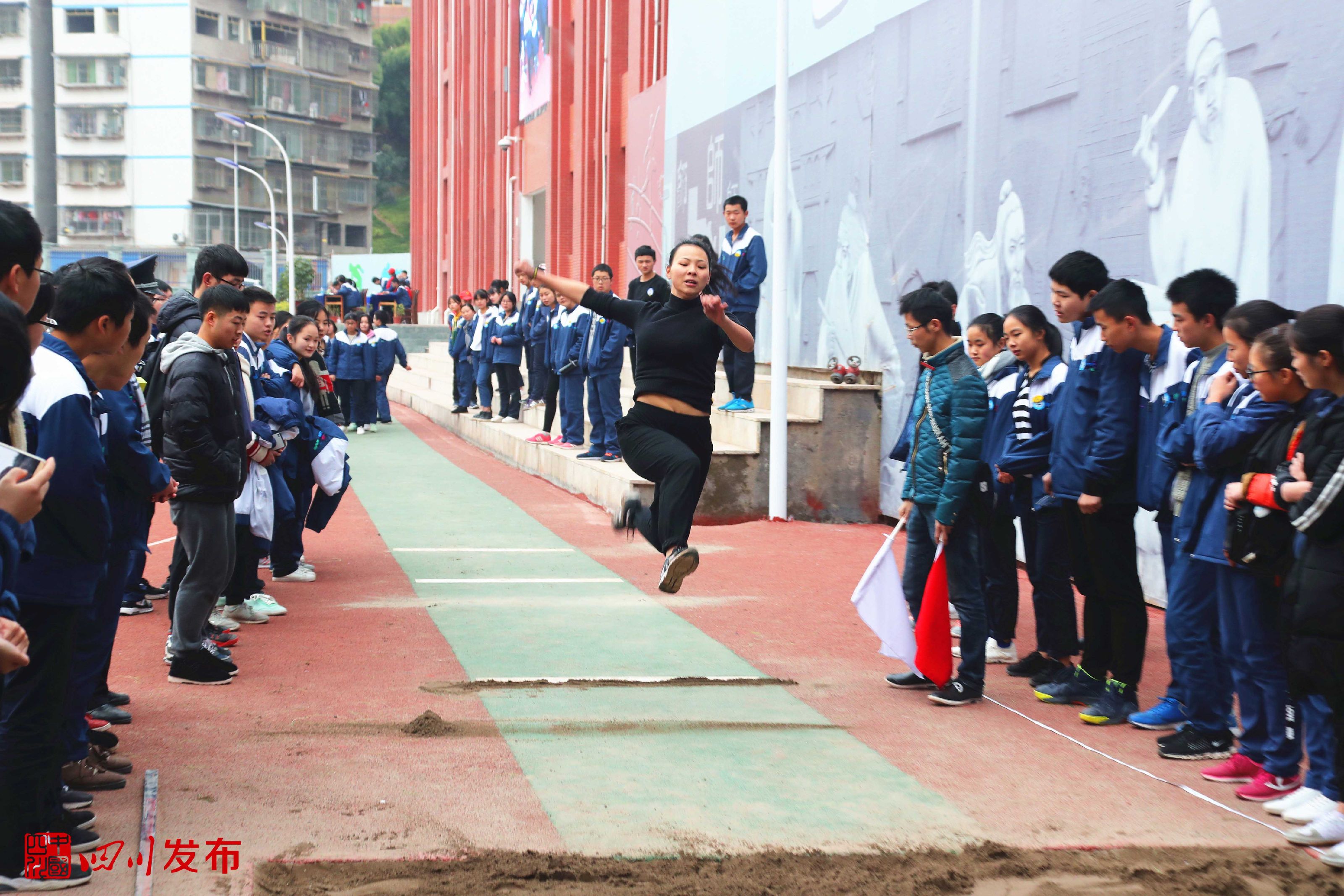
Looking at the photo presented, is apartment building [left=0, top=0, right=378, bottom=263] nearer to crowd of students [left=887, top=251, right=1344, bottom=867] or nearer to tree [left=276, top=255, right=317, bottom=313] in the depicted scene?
tree [left=276, top=255, right=317, bottom=313]

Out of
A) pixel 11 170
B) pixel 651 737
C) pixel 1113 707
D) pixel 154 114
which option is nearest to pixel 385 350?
pixel 651 737

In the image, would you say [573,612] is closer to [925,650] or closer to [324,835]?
[925,650]

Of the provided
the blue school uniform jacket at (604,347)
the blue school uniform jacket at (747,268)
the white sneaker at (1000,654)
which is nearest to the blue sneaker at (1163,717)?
the white sneaker at (1000,654)

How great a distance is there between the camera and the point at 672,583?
20.4ft

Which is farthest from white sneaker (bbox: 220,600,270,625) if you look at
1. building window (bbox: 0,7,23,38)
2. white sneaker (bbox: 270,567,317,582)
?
building window (bbox: 0,7,23,38)

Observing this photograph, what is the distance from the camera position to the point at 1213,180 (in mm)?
8000

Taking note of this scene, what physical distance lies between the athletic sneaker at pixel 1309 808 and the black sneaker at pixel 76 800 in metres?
4.35

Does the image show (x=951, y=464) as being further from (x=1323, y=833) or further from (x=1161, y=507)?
(x=1323, y=833)

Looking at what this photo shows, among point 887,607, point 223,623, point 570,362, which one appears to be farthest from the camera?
point 570,362

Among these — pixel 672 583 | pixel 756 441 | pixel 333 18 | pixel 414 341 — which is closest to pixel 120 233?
pixel 333 18

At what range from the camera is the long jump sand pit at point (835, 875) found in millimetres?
3918

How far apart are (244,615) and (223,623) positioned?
0.28 m

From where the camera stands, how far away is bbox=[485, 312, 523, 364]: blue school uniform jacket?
63.1 feet

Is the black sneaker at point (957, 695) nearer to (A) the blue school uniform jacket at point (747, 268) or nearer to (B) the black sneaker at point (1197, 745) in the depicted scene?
(B) the black sneaker at point (1197, 745)
